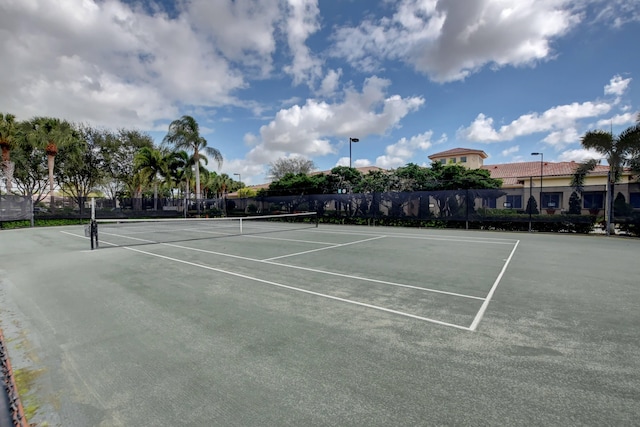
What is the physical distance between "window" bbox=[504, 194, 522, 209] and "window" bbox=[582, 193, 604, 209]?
106 inches

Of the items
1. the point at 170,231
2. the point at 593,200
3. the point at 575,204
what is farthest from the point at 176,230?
the point at 593,200

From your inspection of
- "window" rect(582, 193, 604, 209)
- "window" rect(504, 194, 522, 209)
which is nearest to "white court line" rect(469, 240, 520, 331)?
"window" rect(504, 194, 522, 209)

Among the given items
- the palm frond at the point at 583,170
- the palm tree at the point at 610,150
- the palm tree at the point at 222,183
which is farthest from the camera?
the palm tree at the point at 222,183

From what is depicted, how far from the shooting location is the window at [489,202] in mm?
17312

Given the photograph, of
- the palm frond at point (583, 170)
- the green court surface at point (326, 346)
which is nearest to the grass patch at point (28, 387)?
the green court surface at point (326, 346)

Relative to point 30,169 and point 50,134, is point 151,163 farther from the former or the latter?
point 30,169

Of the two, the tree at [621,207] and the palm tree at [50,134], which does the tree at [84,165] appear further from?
the tree at [621,207]

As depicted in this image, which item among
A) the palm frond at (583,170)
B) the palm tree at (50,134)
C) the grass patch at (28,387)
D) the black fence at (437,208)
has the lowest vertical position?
the grass patch at (28,387)

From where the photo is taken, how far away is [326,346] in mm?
3256

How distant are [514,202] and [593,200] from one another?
3.29 m

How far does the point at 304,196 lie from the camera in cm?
2505

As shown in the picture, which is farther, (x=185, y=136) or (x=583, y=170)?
(x=185, y=136)

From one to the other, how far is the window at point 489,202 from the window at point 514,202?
0.70 m

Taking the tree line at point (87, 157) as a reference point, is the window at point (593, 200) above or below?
below
